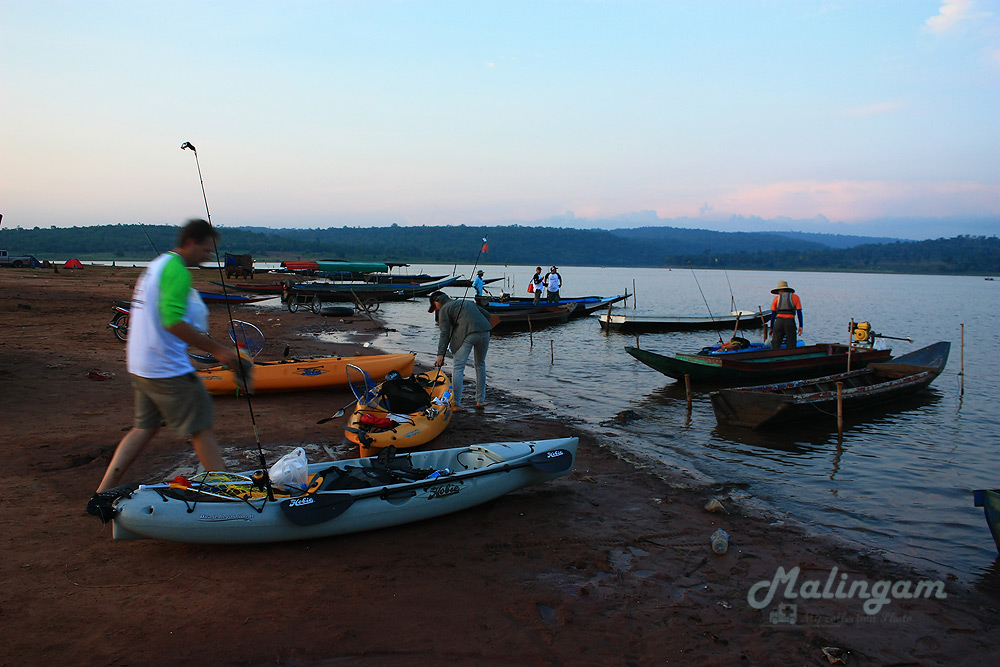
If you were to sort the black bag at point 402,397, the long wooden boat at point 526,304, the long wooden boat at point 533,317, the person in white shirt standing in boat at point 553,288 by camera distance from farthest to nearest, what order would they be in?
1. the person in white shirt standing in boat at point 553,288
2. the long wooden boat at point 526,304
3. the long wooden boat at point 533,317
4. the black bag at point 402,397

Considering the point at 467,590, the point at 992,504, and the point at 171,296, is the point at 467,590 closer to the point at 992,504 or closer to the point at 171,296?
the point at 171,296

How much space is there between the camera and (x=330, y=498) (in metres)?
4.70

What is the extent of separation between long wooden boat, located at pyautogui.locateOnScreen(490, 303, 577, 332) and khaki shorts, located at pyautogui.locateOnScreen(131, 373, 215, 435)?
21.1m

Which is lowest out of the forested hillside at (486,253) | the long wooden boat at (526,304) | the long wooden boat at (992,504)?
the long wooden boat at (992,504)

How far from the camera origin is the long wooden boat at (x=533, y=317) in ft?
86.3

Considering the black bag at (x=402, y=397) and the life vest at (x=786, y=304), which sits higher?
the life vest at (x=786, y=304)

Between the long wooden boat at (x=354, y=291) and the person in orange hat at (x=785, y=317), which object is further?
the long wooden boat at (x=354, y=291)

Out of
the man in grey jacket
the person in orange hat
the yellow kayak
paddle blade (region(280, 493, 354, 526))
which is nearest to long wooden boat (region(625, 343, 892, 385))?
the person in orange hat

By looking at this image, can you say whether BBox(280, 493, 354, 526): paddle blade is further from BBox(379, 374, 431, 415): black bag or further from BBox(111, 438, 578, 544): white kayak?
BBox(379, 374, 431, 415): black bag

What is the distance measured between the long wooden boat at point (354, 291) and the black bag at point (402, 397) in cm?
2220

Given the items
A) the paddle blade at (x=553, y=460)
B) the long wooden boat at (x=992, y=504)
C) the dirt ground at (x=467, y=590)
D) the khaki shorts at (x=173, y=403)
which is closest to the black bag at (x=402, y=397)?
the dirt ground at (x=467, y=590)

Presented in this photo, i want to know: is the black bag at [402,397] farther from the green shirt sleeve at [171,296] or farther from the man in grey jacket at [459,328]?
the green shirt sleeve at [171,296]

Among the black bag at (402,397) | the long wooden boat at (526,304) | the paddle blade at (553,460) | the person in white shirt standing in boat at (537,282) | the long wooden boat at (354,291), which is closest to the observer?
the paddle blade at (553,460)

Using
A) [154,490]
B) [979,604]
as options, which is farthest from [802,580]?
[154,490]
